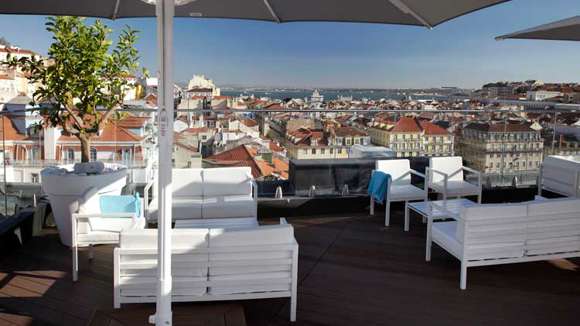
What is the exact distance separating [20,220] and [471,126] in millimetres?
5263

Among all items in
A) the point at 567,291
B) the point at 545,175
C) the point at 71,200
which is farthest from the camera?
the point at 545,175

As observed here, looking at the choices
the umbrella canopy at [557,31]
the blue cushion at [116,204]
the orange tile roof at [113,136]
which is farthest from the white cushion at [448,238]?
the orange tile roof at [113,136]

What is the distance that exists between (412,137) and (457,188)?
112 centimetres

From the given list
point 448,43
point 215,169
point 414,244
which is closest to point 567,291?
point 414,244

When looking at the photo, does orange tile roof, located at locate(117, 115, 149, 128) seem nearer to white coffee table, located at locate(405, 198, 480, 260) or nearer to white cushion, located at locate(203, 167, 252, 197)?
white cushion, located at locate(203, 167, 252, 197)

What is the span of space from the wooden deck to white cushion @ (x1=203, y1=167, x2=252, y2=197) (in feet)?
2.97

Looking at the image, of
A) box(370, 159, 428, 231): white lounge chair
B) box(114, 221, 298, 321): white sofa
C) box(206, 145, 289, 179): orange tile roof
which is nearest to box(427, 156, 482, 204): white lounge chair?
box(370, 159, 428, 231): white lounge chair

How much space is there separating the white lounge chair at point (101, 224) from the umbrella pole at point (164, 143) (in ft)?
4.42

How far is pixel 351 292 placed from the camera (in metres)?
3.60

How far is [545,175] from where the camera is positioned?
20.5 ft

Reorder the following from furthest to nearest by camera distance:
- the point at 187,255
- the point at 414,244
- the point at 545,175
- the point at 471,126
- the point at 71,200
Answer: the point at 471,126
the point at 545,175
the point at 414,244
the point at 71,200
the point at 187,255

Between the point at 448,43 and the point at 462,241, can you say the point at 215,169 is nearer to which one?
the point at 462,241

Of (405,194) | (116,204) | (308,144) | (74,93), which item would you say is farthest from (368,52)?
(116,204)

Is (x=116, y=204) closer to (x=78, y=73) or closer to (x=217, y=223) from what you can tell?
(x=217, y=223)
